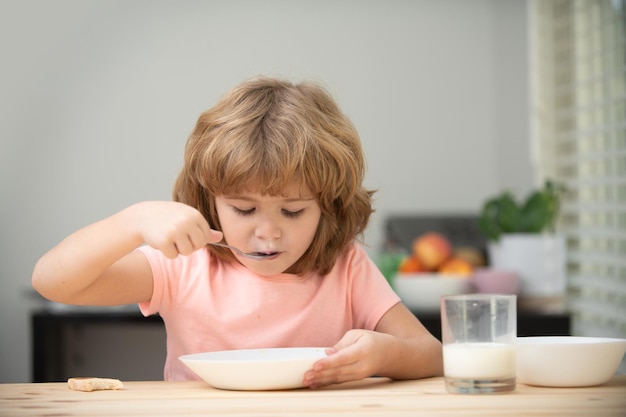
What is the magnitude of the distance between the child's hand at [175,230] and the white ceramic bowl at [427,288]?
1.53 metres

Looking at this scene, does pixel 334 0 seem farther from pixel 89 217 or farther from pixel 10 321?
pixel 10 321

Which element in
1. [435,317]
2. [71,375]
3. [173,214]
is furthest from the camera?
[71,375]

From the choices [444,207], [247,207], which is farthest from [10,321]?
[247,207]

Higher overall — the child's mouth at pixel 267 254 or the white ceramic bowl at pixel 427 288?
the child's mouth at pixel 267 254

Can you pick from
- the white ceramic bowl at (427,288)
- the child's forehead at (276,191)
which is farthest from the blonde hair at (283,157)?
the white ceramic bowl at (427,288)

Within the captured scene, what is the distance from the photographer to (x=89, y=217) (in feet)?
11.8

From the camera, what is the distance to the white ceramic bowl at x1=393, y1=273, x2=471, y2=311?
262cm

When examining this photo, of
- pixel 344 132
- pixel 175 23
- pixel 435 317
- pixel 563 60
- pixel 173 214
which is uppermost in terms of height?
pixel 175 23

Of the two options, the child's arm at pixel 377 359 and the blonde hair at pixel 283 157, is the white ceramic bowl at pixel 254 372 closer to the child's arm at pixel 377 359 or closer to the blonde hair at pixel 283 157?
the child's arm at pixel 377 359

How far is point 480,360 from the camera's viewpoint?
1.03 metres

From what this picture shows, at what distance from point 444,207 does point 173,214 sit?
8.47 feet

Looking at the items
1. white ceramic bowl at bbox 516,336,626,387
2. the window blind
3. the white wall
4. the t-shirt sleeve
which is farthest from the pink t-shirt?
the white wall

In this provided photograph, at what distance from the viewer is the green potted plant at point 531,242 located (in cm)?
274

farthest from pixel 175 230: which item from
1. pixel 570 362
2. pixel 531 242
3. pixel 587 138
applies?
pixel 587 138
